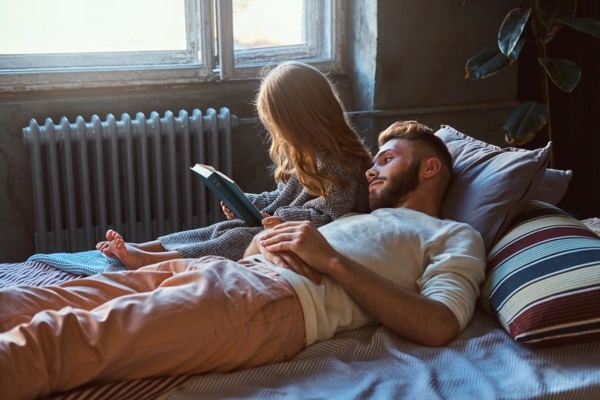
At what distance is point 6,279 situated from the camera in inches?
79.2

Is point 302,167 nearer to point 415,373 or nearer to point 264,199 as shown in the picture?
point 264,199

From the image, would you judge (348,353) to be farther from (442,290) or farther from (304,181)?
(304,181)

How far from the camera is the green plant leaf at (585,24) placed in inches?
124

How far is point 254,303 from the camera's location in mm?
1571

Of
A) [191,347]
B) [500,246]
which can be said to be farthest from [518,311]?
[191,347]

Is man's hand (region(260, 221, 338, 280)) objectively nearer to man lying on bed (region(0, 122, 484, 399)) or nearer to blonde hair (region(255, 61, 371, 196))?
man lying on bed (region(0, 122, 484, 399))

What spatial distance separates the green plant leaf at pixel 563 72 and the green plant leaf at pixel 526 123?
5.4 inches

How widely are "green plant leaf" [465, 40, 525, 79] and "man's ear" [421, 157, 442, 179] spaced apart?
134 centimetres

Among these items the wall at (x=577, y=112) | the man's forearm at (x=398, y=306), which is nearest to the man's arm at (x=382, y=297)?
the man's forearm at (x=398, y=306)

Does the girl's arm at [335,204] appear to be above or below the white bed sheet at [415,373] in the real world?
above

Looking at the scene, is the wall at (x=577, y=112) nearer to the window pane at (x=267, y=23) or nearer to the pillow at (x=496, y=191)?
the window pane at (x=267, y=23)

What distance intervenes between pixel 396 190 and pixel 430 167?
113mm

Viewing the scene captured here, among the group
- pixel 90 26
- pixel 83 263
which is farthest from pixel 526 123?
pixel 83 263

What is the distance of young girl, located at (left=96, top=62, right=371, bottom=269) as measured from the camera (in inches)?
85.0
